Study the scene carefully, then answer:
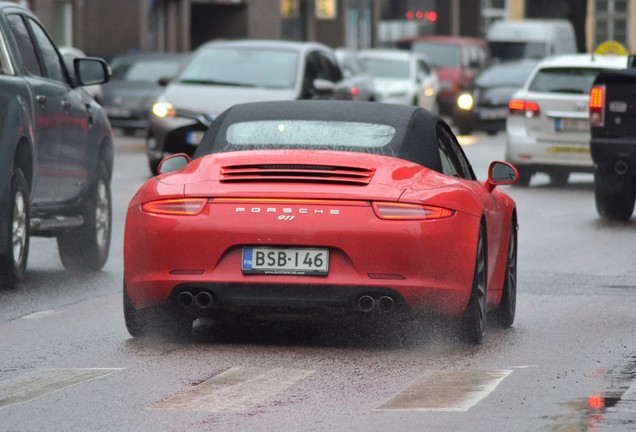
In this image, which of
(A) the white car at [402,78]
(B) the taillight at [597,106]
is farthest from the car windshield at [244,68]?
(A) the white car at [402,78]

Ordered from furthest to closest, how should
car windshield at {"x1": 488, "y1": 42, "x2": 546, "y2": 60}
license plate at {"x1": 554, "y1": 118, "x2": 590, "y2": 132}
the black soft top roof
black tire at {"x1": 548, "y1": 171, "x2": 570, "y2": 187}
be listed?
car windshield at {"x1": 488, "y1": 42, "x2": 546, "y2": 60}, black tire at {"x1": 548, "y1": 171, "x2": 570, "y2": 187}, license plate at {"x1": 554, "y1": 118, "x2": 590, "y2": 132}, the black soft top roof

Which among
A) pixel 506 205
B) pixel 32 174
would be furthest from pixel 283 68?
pixel 506 205

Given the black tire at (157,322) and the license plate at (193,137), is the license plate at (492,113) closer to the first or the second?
the license plate at (193,137)

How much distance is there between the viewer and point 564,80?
23.9 metres

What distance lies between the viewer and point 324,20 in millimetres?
68750

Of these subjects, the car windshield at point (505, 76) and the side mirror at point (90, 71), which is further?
the car windshield at point (505, 76)

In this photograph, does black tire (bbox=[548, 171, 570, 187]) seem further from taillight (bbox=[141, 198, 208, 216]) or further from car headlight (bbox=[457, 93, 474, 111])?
taillight (bbox=[141, 198, 208, 216])

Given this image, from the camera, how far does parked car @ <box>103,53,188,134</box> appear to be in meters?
36.9

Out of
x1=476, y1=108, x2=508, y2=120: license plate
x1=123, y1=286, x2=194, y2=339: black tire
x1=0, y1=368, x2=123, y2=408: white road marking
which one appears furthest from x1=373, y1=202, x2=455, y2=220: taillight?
x1=476, y1=108, x2=508, y2=120: license plate

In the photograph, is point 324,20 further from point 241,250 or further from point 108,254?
point 241,250

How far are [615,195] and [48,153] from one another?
7.95 metres

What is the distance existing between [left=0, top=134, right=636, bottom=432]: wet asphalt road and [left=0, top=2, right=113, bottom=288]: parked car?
0.47 metres

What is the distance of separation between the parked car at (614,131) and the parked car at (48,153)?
5.90 metres

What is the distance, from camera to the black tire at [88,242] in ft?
44.2
